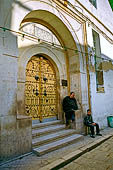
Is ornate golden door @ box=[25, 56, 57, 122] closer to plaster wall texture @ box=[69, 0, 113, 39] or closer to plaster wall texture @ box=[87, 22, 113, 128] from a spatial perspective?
plaster wall texture @ box=[87, 22, 113, 128]

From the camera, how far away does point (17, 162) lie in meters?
2.90

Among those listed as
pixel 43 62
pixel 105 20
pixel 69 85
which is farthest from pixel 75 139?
pixel 105 20

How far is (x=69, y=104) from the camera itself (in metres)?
A: 5.21

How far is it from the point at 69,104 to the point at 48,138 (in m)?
1.82

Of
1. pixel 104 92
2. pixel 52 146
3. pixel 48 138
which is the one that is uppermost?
pixel 104 92

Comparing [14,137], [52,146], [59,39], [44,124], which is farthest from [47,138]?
[59,39]

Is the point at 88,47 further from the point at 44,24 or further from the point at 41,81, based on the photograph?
the point at 41,81

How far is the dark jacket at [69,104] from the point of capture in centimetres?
520

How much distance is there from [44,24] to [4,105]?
427 cm

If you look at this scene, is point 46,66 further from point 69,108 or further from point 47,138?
point 47,138

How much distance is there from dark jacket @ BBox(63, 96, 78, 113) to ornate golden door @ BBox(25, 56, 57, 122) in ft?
1.74

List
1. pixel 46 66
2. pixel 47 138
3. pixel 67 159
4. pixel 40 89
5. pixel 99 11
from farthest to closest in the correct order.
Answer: pixel 99 11, pixel 46 66, pixel 40 89, pixel 47 138, pixel 67 159

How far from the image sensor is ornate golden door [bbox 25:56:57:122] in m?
4.73

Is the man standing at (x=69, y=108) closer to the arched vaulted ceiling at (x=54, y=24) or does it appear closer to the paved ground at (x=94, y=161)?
the paved ground at (x=94, y=161)
